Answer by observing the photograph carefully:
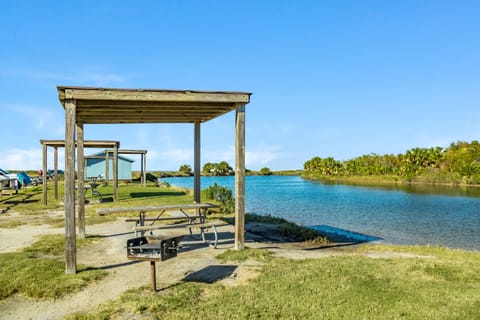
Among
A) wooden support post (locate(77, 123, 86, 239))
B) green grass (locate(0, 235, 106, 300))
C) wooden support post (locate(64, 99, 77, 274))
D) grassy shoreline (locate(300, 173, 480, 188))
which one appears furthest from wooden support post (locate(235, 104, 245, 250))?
grassy shoreline (locate(300, 173, 480, 188))

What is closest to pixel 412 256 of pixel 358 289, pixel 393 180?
pixel 358 289

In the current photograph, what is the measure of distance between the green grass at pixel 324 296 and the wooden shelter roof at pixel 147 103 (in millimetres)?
3298

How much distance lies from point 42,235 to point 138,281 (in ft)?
16.8

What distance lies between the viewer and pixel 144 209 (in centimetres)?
770

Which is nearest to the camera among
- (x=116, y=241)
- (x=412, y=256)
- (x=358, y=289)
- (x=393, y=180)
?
(x=358, y=289)

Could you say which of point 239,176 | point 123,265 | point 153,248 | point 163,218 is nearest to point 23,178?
point 163,218

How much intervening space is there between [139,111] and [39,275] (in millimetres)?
4130

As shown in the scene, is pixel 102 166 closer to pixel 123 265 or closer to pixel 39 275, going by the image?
pixel 123 265

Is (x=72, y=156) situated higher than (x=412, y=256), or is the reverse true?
(x=72, y=156)

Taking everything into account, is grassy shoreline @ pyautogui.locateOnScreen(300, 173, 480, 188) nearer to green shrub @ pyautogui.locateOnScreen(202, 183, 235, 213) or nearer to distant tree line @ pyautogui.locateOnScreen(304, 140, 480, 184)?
distant tree line @ pyautogui.locateOnScreen(304, 140, 480, 184)

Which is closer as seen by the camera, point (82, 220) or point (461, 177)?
point (82, 220)

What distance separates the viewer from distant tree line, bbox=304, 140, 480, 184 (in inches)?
1832

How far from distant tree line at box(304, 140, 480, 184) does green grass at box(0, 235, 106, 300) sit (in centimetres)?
4877

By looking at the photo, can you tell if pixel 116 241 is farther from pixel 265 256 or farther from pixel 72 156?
pixel 265 256
